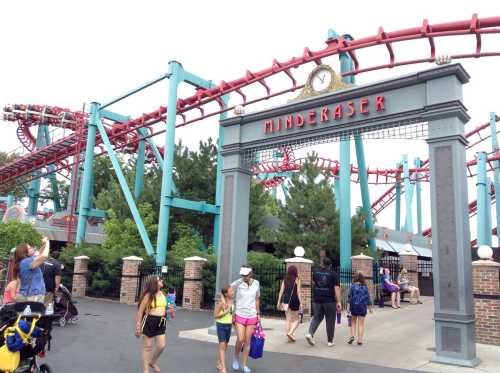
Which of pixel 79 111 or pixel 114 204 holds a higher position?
pixel 79 111

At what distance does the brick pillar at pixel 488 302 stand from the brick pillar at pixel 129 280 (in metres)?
12.1

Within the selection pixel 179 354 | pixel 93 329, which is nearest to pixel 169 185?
pixel 93 329

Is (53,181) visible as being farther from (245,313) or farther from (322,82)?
(245,313)

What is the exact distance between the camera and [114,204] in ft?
83.5

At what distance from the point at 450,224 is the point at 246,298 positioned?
11.9 ft

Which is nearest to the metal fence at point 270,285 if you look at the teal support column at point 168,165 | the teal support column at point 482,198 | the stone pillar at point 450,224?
the teal support column at point 168,165

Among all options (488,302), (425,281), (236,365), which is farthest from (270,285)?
(425,281)

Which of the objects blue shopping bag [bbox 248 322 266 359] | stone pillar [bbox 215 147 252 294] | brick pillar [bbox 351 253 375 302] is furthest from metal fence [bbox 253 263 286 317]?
blue shopping bag [bbox 248 322 266 359]

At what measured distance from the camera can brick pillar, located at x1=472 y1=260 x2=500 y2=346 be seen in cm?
904

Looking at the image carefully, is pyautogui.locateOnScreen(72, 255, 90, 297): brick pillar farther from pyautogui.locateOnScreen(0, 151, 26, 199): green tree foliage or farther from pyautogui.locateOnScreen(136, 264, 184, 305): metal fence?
pyautogui.locateOnScreen(0, 151, 26, 199): green tree foliage

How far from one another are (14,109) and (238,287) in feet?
132

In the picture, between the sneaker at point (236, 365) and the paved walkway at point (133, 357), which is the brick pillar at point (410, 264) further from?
the sneaker at point (236, 365)

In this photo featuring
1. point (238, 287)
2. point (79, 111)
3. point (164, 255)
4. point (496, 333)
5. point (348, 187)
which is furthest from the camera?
point (79, 111)

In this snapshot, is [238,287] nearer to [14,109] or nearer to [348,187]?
[348,187]
